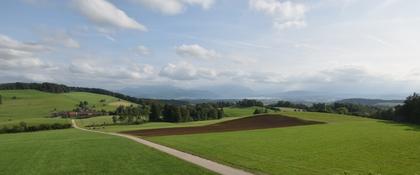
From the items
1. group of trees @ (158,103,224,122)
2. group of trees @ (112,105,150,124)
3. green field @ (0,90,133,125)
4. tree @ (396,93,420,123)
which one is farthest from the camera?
green field @ (0,90,133,125)

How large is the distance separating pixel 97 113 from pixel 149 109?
135 ft

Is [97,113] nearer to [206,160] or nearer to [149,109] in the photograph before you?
[149,109]

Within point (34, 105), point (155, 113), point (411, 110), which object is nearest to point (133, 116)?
point (155, 113)

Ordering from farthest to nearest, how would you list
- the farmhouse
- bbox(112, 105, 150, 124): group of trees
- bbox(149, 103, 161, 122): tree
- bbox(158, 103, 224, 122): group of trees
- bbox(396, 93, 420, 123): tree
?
1. the farmhouse
2. bbox(149, 103, 161, 122): tree
3. bbox(158, 103, 224, 122): group of trees
4. bbox(112, 105, 150, 124): group of trees
5. bbox(396, 93, 420, 123): tree

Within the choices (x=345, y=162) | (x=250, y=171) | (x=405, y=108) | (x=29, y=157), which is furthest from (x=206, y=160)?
(x=405, y=108)

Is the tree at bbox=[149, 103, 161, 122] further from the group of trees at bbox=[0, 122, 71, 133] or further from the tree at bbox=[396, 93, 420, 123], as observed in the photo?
the tree at bbox=[396, 93, 420, 123]

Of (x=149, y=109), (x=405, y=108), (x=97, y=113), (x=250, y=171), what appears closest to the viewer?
(x=250, y=171)

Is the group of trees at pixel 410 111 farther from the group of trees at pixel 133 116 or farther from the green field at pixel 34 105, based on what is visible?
the green field at pixel 34 105

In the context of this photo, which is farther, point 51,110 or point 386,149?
point 51,110

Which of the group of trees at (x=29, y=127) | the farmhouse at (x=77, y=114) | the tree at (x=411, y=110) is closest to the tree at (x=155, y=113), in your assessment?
the group of trees at (x=29, y=127)

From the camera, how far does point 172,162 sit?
27.2 metres

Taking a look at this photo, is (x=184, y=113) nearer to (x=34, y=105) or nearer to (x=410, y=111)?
(x=410, y=111)

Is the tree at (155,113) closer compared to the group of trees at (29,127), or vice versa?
the group of trees at (29,127)

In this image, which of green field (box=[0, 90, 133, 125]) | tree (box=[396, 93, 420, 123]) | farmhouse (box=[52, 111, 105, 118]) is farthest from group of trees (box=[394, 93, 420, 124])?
green field (box=[0, 90, 133, 125])
